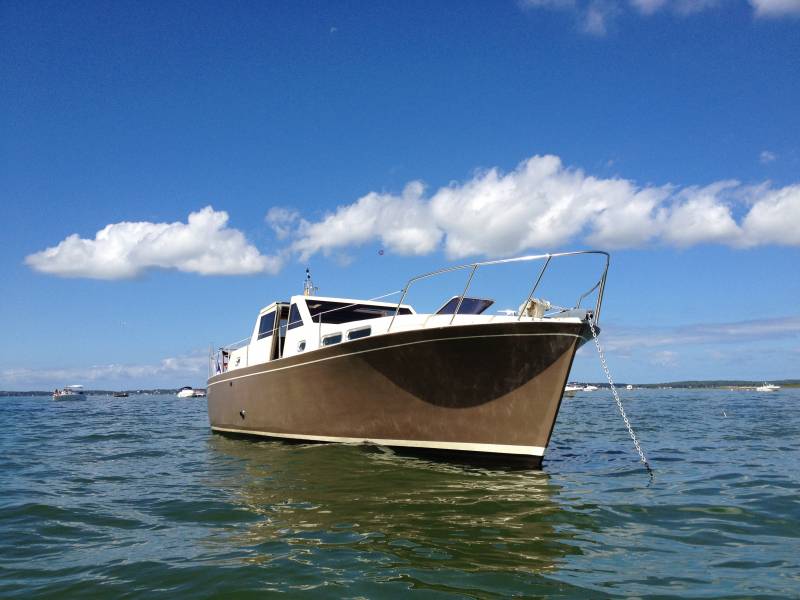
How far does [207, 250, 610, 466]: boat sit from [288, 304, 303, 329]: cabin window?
4.41 ft

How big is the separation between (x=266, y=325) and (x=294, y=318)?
184 centimetres

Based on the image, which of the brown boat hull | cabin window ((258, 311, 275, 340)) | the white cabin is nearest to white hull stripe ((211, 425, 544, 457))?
the brown boat hull

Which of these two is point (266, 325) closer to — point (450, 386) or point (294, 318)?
point (294, 318)

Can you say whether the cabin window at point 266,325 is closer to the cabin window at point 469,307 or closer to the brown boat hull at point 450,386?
the brown boat hull at point 450,386

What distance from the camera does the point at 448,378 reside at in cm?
884

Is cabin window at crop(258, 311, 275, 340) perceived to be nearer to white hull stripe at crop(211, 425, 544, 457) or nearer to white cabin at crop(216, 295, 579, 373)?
white cabin at crop(216, 295, 579, 373)

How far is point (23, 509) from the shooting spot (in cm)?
634

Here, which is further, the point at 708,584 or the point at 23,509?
the point at 23,509

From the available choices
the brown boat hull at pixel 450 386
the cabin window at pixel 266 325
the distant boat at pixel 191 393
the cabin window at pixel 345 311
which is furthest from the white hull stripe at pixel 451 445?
the distant boat at pixel 191 393

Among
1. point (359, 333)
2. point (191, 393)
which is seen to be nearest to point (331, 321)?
point (359, 333)

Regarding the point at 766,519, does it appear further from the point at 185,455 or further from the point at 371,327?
the point at 185,455

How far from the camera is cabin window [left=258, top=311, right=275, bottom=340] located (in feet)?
46.5

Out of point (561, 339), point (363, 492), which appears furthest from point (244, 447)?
point (561, 339)

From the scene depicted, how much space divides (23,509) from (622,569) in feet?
20.2
